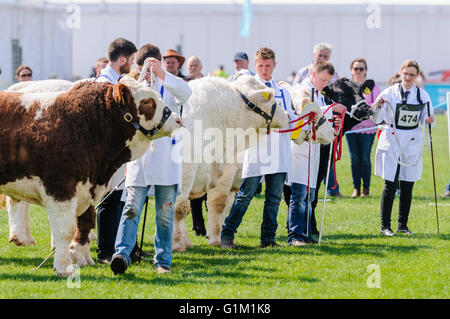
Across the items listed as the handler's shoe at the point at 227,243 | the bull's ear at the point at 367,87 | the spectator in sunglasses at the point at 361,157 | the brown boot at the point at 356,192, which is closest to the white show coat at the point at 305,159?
the bull's ear at the point at 367,87

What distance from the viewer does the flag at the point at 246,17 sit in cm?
4003

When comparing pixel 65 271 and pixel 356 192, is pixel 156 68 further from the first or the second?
pixel 356 192

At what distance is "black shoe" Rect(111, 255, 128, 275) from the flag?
111ft

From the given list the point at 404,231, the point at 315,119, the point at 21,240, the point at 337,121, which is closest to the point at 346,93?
the point at 337,121

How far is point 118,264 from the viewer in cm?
720

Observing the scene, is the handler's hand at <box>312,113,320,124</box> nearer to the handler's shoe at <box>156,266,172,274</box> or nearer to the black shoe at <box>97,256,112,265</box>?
the handler's shoe at <box>156,266,172,274</box>

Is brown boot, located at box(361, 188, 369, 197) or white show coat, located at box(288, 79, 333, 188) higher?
white show coat, located at box(288, 79, 333, 188)

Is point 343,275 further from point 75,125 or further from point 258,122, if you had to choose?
point 75,125

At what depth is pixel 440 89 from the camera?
33.6 metres

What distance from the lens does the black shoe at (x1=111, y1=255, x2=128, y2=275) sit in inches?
282

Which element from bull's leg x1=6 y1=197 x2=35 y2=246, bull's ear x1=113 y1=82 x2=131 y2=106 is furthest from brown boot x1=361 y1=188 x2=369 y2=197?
bull's ear x1=113 y1=82 x2=131 y2=106

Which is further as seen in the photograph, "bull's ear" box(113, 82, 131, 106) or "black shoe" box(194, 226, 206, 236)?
"black shoe" box(194, 226, 206, 236)

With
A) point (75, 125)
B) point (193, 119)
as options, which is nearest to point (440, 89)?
point (193, 119)
